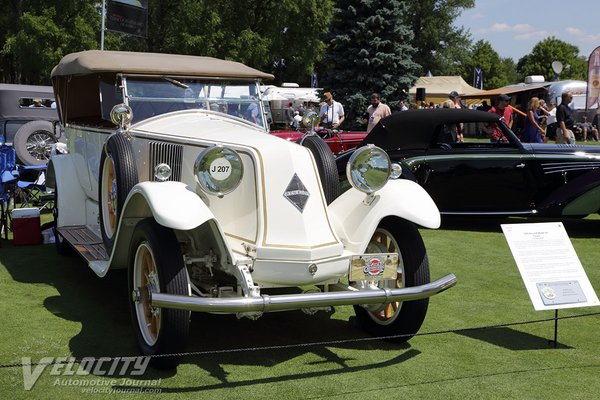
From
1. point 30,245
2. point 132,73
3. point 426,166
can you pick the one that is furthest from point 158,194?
point 426,166

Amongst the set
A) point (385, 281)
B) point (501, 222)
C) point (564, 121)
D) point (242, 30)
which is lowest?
point (501, 222)

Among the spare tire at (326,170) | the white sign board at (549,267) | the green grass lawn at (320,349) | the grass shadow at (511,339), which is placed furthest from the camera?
the spare tire at (326,170)

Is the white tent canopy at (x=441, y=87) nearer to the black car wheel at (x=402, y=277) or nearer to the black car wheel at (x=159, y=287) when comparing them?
the black car wheel at (x=402, y=277)

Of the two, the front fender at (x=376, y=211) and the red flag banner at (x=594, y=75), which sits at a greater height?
the red flag banner at (x=594, y=75)

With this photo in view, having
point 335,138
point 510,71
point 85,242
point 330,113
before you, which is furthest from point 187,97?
point 510,71

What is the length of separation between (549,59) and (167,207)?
7526 cm

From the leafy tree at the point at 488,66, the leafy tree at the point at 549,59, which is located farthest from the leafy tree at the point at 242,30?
the leafy tree at the point at 549,59

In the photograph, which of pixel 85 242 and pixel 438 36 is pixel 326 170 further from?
pixel 438 36

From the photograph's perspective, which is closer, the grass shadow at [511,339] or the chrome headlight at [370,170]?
the chrome headlight at [370,170]

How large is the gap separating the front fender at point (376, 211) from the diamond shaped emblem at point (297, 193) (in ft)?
1.21

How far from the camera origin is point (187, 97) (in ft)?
18.9

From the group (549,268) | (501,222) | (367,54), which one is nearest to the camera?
(549,268)

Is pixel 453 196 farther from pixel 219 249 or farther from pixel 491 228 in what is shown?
pixel 219 249

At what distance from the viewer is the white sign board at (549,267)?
14.1ft
